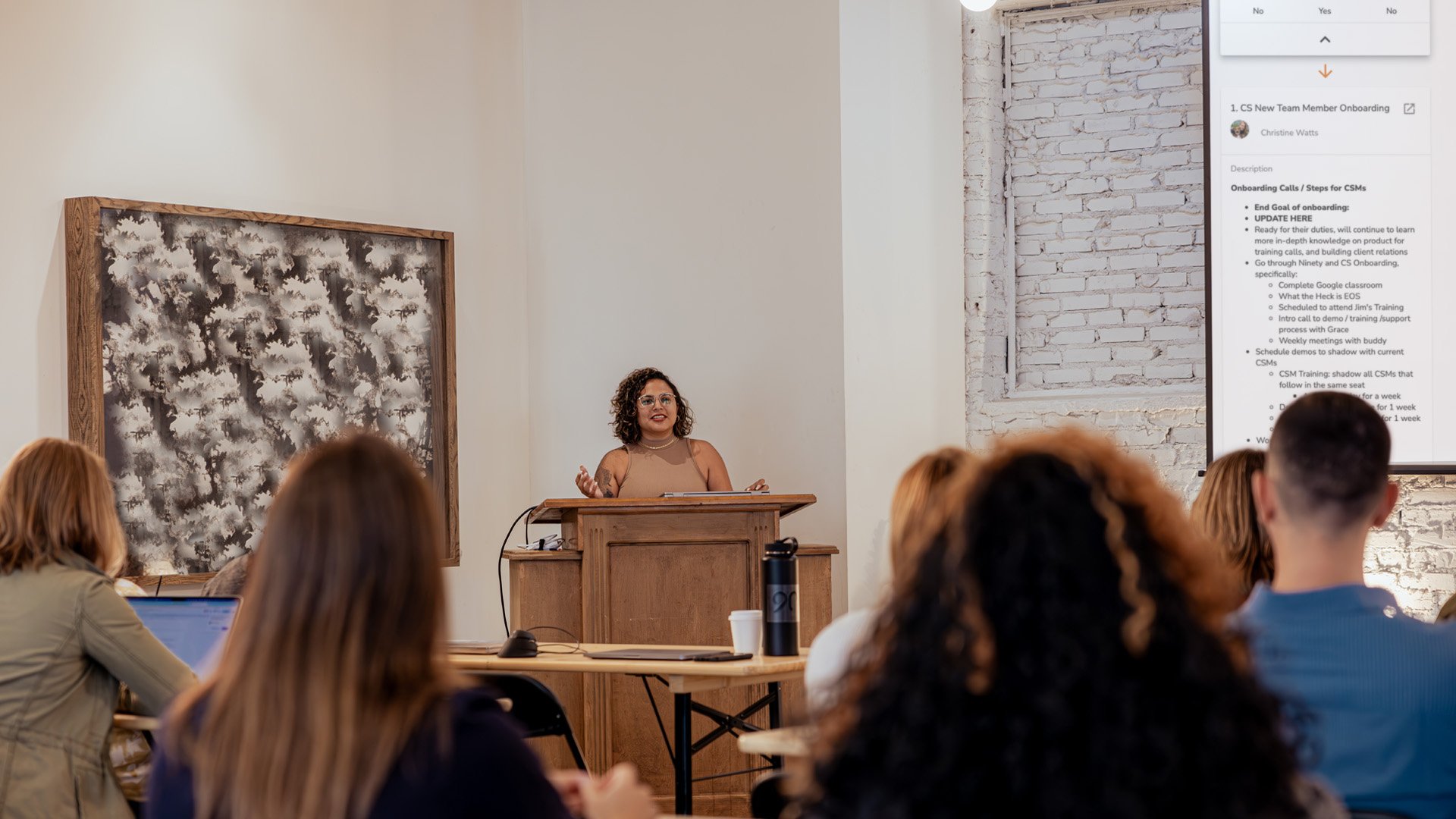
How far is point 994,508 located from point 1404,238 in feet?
14.5

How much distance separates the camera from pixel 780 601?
3576mm

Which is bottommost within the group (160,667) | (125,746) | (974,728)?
(125,746)

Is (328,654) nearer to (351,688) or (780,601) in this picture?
(351,688)

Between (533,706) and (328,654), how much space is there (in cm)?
220

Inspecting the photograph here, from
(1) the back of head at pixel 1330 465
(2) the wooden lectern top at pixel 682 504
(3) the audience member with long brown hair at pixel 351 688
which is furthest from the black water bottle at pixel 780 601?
(3) the audience member with long brown hair at pixel 351 688

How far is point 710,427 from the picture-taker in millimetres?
6285

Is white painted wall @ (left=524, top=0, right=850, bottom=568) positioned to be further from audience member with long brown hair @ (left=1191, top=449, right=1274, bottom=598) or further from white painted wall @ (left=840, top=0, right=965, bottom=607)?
audience member with long brown hair @ (left=1191, top=449, right=1274, bottom=598)

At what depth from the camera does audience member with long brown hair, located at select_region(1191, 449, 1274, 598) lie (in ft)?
9.67

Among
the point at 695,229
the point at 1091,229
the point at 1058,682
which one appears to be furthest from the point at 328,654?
the point at 695,229

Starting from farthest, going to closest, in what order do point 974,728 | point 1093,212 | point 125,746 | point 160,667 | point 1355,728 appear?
point 1093,212
point 125,746
point 160,667
point 1355,728
point 974,728

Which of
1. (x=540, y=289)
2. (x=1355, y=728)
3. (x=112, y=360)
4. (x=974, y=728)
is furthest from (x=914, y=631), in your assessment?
(x=540, y=289)

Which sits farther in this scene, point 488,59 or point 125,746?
point 488,59

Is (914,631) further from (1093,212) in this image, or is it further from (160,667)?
(1093,212)

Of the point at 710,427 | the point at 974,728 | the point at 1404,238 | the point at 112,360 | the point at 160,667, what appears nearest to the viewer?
the point at 974,728
